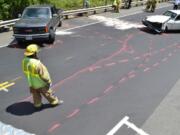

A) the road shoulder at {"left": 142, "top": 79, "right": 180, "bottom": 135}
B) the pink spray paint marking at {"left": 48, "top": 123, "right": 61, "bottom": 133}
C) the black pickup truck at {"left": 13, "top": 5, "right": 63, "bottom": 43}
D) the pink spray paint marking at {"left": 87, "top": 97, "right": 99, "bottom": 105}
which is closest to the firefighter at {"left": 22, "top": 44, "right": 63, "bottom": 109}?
Result: the pink spray paint marking at {"left": 48, "top": 123, "right": 61, "bottom": 133}

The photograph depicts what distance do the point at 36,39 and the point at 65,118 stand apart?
9325 mm

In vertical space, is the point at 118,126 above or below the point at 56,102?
below

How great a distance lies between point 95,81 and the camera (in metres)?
13.7

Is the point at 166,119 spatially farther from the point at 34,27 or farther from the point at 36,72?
the point at 34,27

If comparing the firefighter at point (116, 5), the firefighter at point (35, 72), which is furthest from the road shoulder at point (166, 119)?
the firefighter at point (116, 5)

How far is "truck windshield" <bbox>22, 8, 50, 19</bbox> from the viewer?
66.0ft

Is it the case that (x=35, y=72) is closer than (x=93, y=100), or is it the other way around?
(x=35, y=72)

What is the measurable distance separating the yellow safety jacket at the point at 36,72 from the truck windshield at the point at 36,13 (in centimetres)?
1044

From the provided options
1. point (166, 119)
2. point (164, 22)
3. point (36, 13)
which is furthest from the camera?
point (164, 22)

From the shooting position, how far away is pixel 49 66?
15.5m

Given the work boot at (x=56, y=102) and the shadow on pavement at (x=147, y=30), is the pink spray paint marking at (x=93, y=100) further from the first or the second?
the shadow on pavement at (x=147, y=30)

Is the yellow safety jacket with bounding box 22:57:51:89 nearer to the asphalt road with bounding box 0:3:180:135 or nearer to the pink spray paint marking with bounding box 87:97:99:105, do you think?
the asphalt road with bounding box 0:3:180:135

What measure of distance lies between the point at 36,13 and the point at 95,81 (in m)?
8.21

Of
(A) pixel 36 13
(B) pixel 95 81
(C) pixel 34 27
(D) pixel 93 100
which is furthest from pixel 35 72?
(A) pixel 36 13
